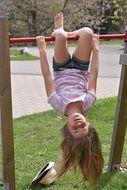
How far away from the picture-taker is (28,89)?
1080 cm

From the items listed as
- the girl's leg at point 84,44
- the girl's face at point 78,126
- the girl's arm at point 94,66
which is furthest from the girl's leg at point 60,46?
the girl's face at point 78,126

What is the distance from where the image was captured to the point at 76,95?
340 centimetres

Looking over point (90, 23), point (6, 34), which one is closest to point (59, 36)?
point (6, 34)

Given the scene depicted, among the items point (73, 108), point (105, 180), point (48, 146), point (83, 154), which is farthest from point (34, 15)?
point (83, 154)

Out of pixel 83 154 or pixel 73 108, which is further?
pixel 73 108

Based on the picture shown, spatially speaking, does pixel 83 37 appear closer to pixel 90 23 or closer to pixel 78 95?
pixel 78 95

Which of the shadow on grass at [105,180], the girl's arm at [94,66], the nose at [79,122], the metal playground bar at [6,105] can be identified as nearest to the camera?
the nose at [79,122]

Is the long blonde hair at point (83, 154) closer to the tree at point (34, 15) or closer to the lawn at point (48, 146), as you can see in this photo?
the lawn at point (48, 146)

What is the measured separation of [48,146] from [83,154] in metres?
2.32

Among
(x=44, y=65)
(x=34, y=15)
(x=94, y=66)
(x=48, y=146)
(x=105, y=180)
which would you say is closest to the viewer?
(x=44, y=65)

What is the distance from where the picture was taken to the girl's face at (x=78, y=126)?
3170mm

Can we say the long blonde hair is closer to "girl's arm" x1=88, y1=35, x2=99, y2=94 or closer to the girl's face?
the girl's face

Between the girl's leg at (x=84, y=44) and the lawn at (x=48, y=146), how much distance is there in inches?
52.0

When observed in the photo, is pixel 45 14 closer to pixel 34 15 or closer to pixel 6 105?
pixel 34 15
